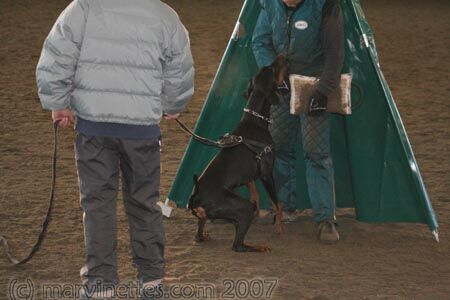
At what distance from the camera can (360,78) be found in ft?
22.0

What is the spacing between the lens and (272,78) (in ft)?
20.7

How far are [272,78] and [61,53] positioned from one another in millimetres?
1935

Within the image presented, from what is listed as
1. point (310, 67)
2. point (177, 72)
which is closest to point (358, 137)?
point (310, 67)

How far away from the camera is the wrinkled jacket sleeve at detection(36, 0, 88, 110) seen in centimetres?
473

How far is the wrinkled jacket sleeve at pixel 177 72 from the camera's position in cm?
491

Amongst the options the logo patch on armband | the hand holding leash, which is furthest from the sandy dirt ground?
the logo patch on armband

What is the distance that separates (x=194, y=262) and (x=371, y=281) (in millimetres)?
1097

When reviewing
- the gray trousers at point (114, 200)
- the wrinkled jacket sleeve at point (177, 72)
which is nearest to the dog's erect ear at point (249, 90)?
the wrinkled jacket sleeve at point (177, 72)

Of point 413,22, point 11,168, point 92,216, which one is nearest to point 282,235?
point 92,216

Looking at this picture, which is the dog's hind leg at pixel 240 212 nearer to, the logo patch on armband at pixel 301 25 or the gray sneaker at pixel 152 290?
the gray sneaker at pixel 152 290

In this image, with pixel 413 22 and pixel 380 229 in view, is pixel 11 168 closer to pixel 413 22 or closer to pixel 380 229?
→ pixel 380 229

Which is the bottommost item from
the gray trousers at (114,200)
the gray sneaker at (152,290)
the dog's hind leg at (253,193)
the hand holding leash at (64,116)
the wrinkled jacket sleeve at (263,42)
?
the dog's hind leg at (253,193)

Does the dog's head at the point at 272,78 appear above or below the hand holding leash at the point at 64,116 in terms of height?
below

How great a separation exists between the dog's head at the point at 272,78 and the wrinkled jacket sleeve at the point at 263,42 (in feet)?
0.73
